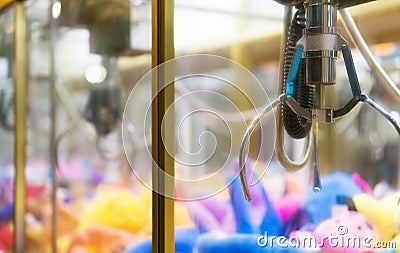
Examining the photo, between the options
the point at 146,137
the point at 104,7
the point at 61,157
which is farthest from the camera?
the point at 61,157

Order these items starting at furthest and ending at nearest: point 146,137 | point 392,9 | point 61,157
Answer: point 61,157 < point 146,137 < point 392,9

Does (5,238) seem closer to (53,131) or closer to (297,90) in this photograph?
(53,131)

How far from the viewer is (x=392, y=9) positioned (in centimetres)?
65

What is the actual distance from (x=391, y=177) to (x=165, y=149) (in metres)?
0.30

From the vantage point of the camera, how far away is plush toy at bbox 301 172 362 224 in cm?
69

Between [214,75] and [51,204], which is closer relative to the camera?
[214,75]

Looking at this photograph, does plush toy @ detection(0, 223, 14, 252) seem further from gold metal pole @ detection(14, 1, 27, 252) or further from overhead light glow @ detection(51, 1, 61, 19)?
overhead light glow @ detection(51, 1, 61, 19)

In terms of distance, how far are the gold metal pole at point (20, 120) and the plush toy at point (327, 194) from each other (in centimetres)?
75

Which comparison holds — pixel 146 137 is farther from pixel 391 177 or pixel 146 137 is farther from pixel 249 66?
pixel 391 177

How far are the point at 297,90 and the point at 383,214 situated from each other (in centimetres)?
17

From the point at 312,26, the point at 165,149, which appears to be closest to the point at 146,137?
the point at 165,149

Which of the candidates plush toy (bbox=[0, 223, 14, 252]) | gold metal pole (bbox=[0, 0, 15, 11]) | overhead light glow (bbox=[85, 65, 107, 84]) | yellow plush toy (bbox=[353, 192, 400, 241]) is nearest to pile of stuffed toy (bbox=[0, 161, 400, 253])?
yellow plush toy (bbox=[353, 192, 400, 241])

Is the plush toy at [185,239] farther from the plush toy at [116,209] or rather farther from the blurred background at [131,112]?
the plush toy at [116,209]

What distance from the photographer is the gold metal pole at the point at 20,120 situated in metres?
1.27
